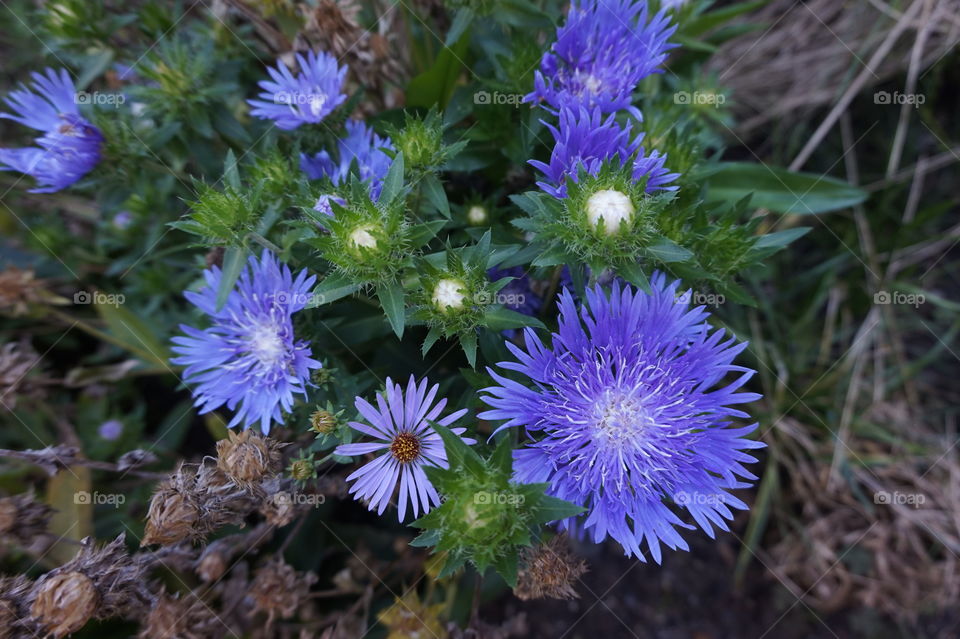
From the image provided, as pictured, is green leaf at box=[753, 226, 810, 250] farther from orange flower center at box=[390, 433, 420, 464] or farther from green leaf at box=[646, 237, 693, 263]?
orange flower center at box=[390, 433, 420, 464]

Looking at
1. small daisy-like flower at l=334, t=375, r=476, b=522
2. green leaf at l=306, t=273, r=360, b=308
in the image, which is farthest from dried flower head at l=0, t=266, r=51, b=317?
small daisy-like flower at l=334, t=375, r=476, b=522

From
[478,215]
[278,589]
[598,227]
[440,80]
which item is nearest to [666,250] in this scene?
[598,227]

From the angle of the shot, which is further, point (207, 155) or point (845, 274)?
point (845, 274)

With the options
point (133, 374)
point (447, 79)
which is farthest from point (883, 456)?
point (133, 374)

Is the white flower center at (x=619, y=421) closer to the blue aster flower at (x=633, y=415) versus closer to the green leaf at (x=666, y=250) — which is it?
the blue aster flower at (x=633, y=415)

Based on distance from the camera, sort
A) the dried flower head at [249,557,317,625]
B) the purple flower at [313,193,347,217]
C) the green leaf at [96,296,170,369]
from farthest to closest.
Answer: the green leaf at [96,296,170,369]
the dried flower head at [249,557,317,625]
the purple flower at [313,193,347,217]

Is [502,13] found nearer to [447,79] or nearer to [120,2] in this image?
[447,79]

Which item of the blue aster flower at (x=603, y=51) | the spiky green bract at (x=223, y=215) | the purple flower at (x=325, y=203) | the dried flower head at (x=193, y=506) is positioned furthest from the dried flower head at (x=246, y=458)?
the blue aster flower at (x=603, y=51)
